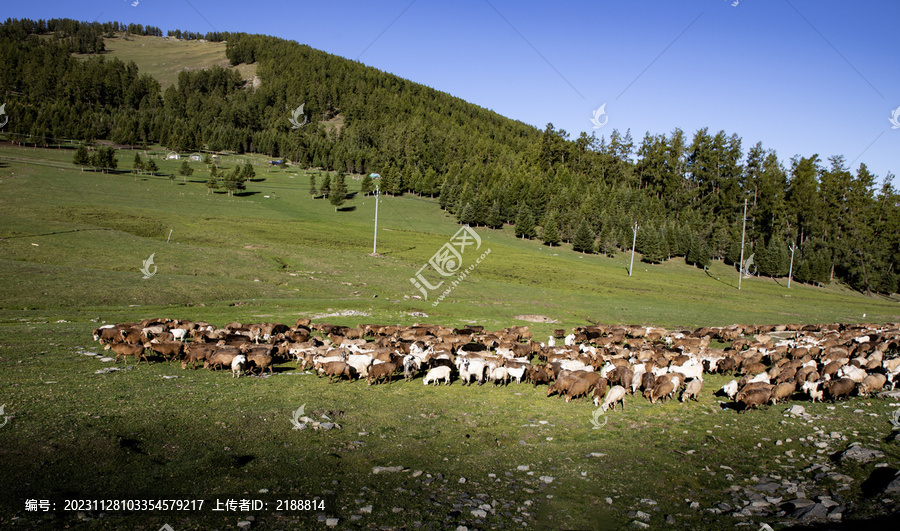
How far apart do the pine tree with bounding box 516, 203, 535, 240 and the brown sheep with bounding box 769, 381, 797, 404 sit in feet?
302

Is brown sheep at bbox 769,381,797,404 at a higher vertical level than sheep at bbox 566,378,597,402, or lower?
higher

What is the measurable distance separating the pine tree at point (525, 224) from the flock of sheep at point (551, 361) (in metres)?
83.3

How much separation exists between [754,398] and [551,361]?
6078 mm

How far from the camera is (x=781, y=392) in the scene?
14.2m

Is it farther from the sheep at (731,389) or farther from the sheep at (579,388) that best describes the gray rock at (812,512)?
the sheep at (731,389)

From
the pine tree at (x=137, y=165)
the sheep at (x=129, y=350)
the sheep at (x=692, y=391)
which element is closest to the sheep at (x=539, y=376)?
the sheep at (x=692, y=391)

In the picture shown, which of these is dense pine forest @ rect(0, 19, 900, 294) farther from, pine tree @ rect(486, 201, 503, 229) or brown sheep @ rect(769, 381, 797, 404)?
brown sheep @ rect(769, 381, 797, 404)

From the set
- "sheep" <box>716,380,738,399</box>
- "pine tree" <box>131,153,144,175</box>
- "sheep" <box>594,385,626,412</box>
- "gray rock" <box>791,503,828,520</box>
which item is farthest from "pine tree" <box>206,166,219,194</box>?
"gray rock" <box>791,503,828,520</box>

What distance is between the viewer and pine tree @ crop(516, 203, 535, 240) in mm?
105688

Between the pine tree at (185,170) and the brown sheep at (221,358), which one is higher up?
the pine tree at (185,170)

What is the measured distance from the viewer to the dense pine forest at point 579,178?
100250mm

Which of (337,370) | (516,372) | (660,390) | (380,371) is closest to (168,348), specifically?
(337,370)

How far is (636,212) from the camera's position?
374ft

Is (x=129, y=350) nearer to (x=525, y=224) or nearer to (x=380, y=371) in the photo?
(x=380, y=371)
